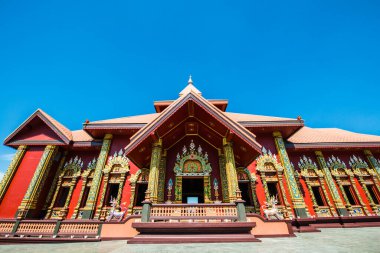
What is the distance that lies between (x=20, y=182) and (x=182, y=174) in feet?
35.8

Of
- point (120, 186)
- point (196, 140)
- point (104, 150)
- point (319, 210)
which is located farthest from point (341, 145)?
point (104, 150)

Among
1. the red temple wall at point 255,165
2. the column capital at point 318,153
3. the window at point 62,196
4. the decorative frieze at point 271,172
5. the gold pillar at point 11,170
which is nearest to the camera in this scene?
the decorative frieze at point 271,172

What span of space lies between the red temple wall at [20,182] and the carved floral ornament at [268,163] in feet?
51.4

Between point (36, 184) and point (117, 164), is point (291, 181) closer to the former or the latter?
point (117, 164)

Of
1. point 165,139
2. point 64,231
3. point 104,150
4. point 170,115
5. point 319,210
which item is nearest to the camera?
point 64,231

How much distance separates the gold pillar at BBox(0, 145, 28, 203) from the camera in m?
10.9

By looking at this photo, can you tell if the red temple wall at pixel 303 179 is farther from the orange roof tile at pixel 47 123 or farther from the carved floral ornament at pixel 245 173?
the orange roof tile at pixel 47 123

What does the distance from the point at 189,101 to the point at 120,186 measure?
24.3ft

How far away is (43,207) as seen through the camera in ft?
36.9

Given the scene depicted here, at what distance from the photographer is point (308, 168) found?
1253cm

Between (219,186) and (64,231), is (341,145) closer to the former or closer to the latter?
(219,186)

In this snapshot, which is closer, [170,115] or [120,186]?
[170,115]

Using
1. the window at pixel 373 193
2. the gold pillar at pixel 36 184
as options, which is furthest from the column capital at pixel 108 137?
the window at pixel 373 193

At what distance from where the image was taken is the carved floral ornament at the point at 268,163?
1154 centimetres
